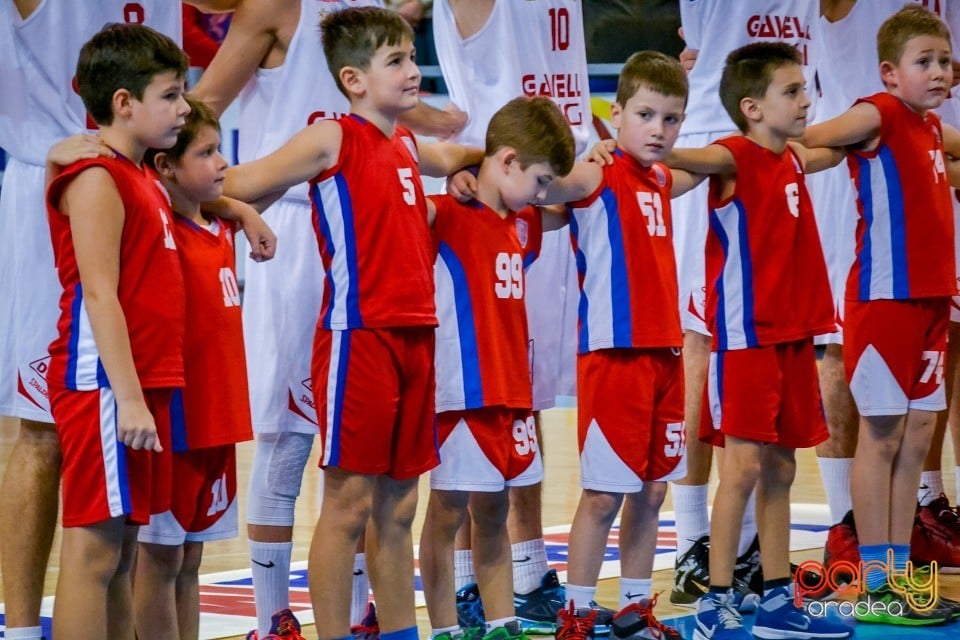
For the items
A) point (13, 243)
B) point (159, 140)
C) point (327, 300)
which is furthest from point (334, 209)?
point (13, 243)

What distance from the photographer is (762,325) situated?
4.49 metres

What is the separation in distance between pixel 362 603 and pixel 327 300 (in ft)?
3.38

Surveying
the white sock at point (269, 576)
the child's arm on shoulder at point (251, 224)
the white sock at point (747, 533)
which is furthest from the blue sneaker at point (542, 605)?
the child's arm on shoulder at point (251, 224)

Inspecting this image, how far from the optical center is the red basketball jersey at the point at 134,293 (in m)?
3.19

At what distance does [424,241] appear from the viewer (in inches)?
149

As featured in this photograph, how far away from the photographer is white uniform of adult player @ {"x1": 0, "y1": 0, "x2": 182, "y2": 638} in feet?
12.0

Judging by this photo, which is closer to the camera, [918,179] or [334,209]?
[334,209]

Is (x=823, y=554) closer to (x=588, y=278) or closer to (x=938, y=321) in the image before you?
(x=938, y=321)

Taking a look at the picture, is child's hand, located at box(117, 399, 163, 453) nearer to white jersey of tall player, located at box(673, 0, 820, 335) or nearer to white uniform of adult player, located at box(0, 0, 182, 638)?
white uniform of adult player, located at box(0, 0, 182, 638)

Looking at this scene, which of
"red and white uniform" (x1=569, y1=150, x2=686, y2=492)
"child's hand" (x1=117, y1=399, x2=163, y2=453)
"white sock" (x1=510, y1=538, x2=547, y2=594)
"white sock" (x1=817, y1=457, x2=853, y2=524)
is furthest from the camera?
"white sock" (x1=817, y1=457, x2=853, y2=524)

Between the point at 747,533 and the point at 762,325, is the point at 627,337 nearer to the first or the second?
the point at 762,325

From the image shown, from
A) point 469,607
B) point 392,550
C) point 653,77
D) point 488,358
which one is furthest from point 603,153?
point 469,607

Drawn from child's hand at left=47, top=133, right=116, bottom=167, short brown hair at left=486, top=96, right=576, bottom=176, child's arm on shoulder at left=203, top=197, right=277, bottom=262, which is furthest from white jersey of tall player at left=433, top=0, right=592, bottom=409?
child's hand at left=47, top=133, right=116, bottom=167

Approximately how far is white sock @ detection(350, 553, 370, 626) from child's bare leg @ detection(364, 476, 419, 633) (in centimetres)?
39
